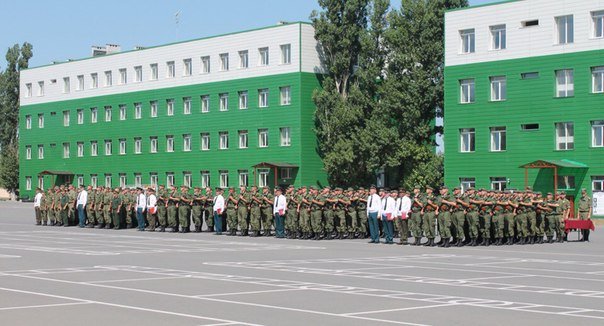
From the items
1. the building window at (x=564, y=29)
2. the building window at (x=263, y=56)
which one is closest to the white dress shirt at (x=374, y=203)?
the building window at (x=564, y=29)

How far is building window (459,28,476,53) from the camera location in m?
56.4

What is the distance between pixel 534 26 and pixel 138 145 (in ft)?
117

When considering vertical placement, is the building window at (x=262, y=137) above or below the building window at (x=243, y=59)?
below

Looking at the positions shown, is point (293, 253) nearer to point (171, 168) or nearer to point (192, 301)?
point (192, 301)

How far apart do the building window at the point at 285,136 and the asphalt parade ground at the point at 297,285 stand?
37.7m

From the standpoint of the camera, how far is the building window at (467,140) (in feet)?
186

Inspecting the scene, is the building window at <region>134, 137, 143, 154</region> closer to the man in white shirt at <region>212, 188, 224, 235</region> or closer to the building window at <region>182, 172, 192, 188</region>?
the building window at <region>182, 172, 192, 188</region>

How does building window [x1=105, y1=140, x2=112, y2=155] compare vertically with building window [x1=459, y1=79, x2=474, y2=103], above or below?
below

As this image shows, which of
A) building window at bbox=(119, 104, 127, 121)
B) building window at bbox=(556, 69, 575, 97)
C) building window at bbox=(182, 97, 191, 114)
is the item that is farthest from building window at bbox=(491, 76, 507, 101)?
building window at bbox=(119, 104, 127, 121)

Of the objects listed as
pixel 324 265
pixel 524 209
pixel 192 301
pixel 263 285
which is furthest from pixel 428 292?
pixel 524 209

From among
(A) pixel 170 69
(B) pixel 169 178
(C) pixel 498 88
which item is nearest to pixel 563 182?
(C) pixel 498 88

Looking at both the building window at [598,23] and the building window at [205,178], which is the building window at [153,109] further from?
the building window at [598,23]

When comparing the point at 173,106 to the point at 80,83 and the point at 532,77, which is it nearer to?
the point at 80,83

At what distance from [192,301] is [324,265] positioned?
293 inches
